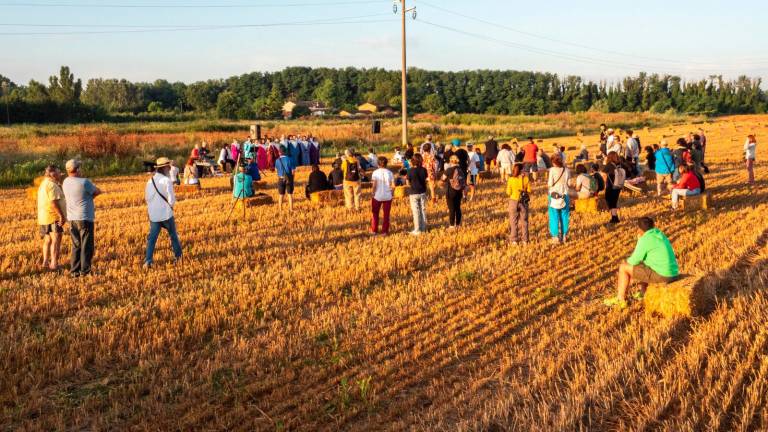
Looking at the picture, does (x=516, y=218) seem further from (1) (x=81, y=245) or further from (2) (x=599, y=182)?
(1) (x=81, y=245)

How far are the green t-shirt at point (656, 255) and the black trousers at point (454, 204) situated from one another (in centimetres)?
565

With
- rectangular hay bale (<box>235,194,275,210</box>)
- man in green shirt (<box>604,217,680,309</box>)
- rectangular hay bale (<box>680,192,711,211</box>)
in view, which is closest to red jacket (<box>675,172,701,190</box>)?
rectangular hay bale (<box>680,192,711,211</box>)

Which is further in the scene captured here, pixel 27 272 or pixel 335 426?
pixel 27 272

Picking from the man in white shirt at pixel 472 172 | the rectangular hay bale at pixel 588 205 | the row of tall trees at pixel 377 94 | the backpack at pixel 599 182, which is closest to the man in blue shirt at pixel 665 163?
the rectangular hay bale at pixel 588 205

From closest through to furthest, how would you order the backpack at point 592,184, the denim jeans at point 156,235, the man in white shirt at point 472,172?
the denim jeans at point 156,235 < the backpack at point 592,184 < the man in white shirt at point 472,172

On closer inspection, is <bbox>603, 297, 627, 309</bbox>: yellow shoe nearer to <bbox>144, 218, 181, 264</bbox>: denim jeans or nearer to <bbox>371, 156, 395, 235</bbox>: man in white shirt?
<bbox>371, 156, 395, 235</bbox>: man in white shirt

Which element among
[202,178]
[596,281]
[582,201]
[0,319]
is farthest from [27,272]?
[202,178]

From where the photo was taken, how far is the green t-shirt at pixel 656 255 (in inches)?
301

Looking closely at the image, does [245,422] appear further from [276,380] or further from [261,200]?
[261,200]

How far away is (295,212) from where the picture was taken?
51.6 feet

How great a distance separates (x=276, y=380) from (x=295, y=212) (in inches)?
397

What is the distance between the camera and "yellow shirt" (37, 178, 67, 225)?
1000 centimetres

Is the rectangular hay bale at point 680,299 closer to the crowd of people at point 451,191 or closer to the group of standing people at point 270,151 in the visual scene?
the crowd of people at point 451,191

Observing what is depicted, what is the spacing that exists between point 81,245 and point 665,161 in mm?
13685
